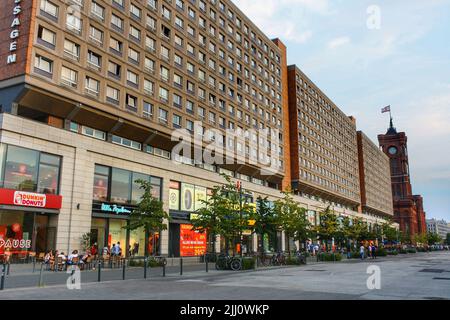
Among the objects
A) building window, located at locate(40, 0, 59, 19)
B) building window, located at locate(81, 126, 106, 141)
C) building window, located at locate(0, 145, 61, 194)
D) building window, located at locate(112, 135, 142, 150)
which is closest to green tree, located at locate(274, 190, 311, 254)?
building window, located at locate(112, 135, 142, 150)

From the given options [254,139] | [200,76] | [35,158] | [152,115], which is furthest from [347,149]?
[35,158]

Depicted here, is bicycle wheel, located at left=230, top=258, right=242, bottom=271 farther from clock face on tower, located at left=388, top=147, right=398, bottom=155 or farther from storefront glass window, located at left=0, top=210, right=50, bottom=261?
clock face on tower, located at left=388, top=147, right=398, bottom=155

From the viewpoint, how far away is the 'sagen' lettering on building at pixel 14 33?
29859 millimetres

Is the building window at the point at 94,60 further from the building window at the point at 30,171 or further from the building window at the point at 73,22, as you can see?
the building window at the point at 30,171

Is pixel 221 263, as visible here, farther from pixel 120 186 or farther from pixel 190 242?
pixel 190 242

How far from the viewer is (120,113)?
36.9 metres

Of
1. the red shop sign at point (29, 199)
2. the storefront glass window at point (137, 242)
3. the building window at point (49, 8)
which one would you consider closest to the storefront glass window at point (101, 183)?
the red shop sign at point (29, 199)

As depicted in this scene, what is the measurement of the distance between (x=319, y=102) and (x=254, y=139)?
34716 mm

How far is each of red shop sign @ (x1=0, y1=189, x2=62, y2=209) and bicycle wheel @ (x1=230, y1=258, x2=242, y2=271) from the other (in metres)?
13.7

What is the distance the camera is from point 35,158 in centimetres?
2966

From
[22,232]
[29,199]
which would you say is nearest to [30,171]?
[29,199]

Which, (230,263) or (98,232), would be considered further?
(98,232)

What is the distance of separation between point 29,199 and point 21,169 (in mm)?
2198
